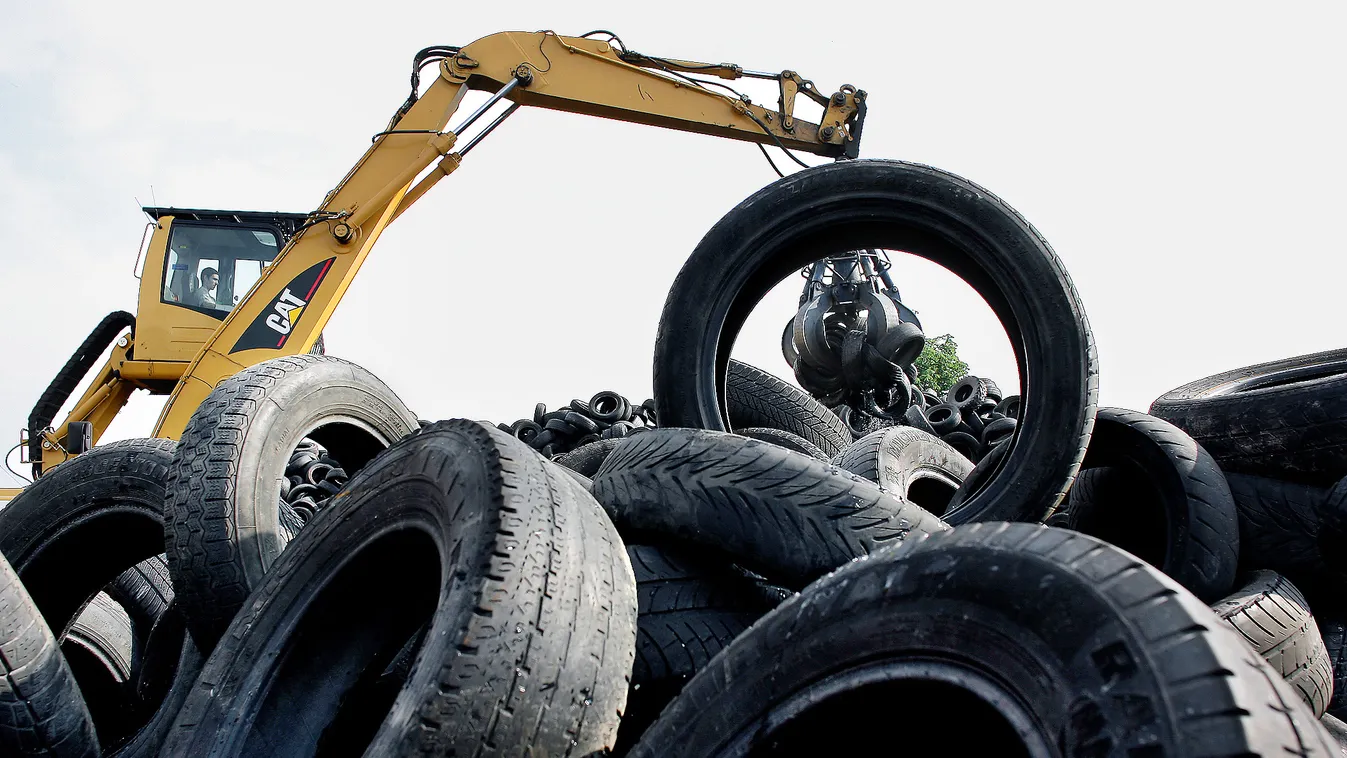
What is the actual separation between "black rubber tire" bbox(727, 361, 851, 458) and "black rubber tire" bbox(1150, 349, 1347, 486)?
189 cm

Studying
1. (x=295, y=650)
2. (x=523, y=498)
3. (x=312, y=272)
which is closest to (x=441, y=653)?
(x=523, y=498)

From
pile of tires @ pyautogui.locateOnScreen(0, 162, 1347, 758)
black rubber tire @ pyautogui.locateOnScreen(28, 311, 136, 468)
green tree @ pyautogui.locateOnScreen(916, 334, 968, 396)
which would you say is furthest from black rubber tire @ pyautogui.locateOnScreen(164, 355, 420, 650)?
green tree @ pyautogui.locateOnScreen(916, 334, 968, 396)

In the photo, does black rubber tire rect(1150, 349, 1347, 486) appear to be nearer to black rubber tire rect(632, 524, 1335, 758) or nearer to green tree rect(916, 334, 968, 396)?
black rubber tire rect(632, 524, 1335, 758)

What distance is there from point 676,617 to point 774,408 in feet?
9.74

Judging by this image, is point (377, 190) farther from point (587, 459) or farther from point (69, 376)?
point (587, 459)

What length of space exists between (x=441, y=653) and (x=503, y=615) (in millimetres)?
108

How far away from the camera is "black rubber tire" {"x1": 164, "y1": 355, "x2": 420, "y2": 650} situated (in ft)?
8.51

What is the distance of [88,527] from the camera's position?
10.4ft

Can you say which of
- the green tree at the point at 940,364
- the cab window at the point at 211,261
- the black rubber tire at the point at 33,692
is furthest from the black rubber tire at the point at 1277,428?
the green tree at the point at 940,364

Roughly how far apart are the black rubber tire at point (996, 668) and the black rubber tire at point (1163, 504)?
1.58 m

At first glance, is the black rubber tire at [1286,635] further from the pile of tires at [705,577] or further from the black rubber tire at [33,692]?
the black rubber tire at [33,692]

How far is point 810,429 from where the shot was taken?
16.3 ft

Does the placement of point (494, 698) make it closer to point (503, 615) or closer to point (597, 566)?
point (503, 615)

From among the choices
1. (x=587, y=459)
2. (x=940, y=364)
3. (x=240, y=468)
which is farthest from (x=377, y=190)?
(x=940, y=364)
